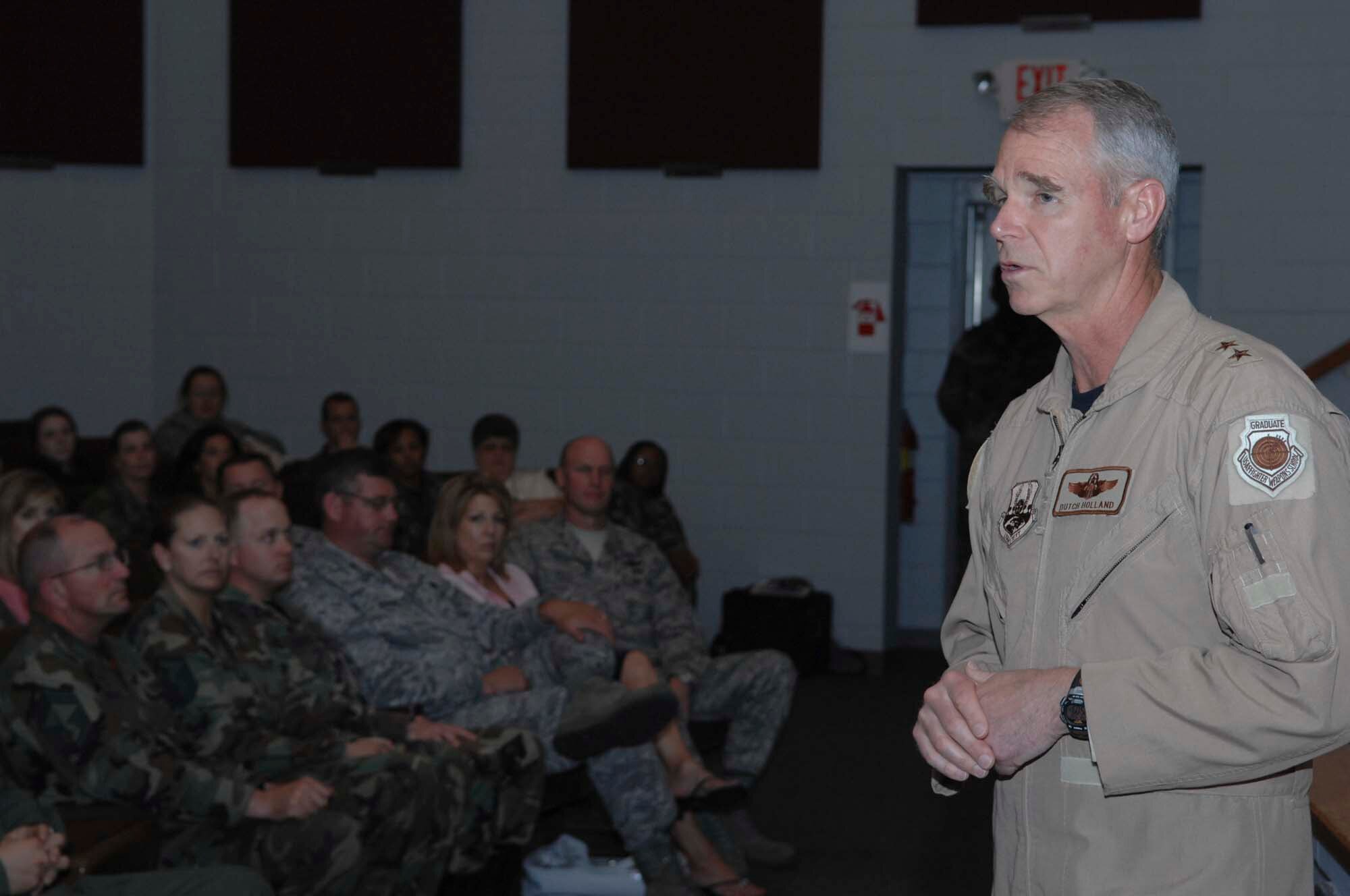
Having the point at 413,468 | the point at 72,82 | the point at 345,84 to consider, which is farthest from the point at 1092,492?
the point at 72,82

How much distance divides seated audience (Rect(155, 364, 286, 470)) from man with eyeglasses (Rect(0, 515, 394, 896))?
12.5 ft

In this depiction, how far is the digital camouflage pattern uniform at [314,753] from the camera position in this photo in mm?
3031

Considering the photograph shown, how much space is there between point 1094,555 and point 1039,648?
106mm

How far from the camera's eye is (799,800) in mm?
4609

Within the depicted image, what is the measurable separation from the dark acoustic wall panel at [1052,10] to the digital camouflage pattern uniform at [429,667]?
3925mm

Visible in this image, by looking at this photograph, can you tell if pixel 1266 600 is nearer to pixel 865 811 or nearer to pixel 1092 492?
pixel 1092 492

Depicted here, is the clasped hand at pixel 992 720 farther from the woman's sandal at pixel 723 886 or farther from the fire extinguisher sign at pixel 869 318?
the fire extinguisher sign at pixel 869 318

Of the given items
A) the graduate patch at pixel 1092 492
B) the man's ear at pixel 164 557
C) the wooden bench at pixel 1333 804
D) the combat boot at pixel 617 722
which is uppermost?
the graduate patch at pixel 1092 492

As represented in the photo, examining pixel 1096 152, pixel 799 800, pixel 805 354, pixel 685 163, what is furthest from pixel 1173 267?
pixel 1096 152

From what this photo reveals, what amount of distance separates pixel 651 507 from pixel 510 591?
2.02 meters

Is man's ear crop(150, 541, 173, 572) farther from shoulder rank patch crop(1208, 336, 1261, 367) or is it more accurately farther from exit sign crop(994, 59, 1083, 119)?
exit sign crop(994, 59, 1083, 119)

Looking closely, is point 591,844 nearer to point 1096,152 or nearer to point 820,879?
point 820,879

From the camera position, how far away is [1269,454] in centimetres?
117

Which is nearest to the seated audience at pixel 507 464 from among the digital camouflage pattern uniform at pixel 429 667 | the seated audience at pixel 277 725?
the digital camouflage pattern uniform at pixel 429 667
